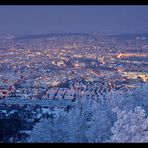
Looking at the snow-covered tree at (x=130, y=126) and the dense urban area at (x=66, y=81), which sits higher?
the dense urban area at (x=66, y=81)

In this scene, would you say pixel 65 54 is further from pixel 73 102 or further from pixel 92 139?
pixel 92 139

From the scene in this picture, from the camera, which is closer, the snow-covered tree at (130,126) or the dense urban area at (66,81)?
the dense urban area at (66,81)

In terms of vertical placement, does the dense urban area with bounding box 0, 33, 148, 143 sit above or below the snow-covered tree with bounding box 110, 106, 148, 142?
above

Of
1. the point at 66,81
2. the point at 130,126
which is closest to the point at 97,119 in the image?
the point at 130,126

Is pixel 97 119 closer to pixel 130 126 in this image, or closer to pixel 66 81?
pixel 130 126

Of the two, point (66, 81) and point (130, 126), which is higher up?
point (66, 81)
